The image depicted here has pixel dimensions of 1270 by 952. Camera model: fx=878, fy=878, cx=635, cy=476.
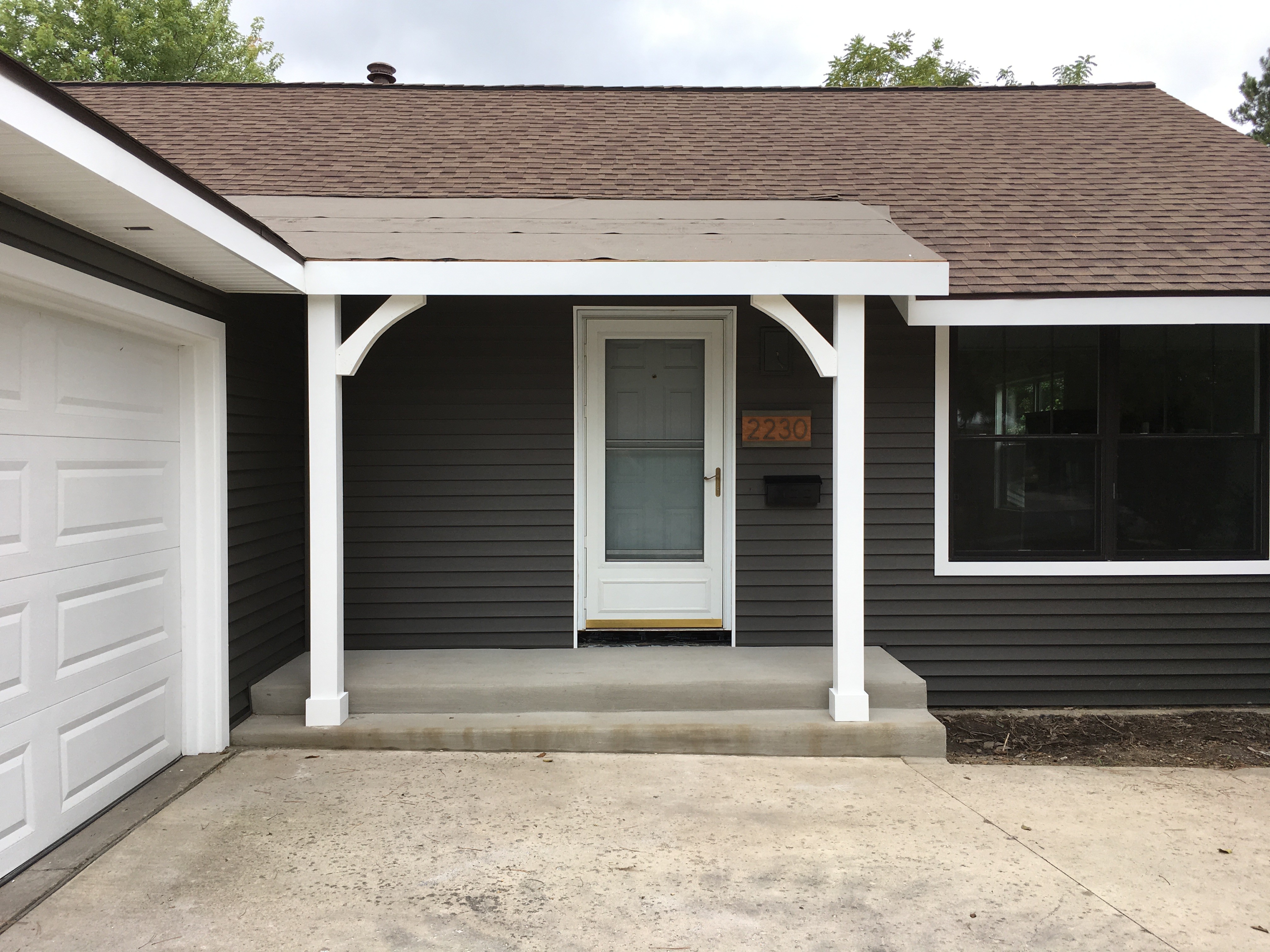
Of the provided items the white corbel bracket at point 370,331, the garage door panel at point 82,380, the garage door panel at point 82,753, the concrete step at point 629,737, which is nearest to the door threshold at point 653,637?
the concrete step at point 629,737

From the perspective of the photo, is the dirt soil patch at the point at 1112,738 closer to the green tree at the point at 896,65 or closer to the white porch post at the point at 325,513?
the white porch post at the point at 325,513

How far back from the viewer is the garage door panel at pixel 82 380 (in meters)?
→ 2.82

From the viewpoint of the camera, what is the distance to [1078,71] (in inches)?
707

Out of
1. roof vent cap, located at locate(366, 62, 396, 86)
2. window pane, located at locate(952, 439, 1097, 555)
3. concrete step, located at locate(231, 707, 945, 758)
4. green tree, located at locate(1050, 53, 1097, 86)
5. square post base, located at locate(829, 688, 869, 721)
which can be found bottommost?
concrete step, located at locate(231, 707, 945, 758)

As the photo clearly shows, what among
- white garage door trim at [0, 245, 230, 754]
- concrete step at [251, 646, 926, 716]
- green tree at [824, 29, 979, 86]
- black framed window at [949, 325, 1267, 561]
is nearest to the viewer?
white garage door trim at [0, 245, 230, 754]

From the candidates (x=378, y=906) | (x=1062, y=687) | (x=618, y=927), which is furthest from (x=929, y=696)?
(x=378, y=906)

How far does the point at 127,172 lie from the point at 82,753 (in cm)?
205

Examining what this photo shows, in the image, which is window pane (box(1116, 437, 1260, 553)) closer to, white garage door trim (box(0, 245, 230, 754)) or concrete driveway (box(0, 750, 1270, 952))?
concrete driveway (box(0, 750, 1270, 952))

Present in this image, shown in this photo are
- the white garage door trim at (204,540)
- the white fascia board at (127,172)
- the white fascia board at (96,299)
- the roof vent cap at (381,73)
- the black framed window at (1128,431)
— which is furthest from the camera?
the roof vent cap at (381,73)

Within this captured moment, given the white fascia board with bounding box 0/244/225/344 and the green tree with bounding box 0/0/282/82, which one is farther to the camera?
the green tree with bounding box 0/0/282/82

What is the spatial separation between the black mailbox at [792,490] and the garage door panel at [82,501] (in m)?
3.03

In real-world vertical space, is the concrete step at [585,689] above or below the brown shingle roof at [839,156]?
below

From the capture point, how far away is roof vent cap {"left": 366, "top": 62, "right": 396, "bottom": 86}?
7.68 metres

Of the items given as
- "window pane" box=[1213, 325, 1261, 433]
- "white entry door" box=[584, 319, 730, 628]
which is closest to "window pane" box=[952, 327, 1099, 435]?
"window pane" box=[1213, 325, 1261, 433]
